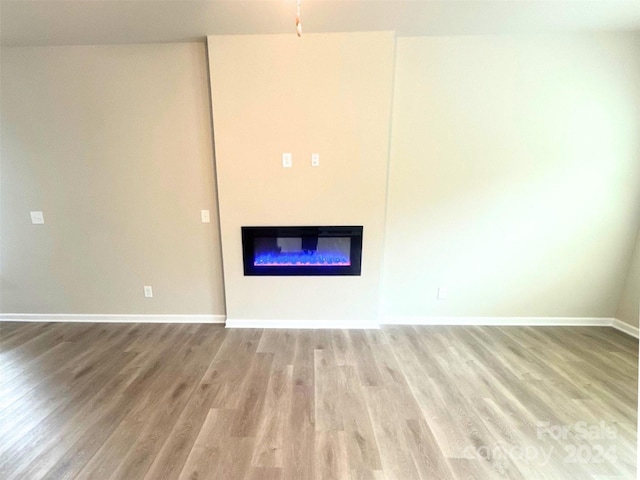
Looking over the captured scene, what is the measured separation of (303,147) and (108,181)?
192cm

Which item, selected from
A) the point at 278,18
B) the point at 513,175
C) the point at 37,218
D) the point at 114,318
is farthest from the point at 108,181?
the point at 513,175

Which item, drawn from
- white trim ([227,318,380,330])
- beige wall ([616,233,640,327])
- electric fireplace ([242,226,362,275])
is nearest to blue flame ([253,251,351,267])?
electric fireplace ([242,226,362,275])

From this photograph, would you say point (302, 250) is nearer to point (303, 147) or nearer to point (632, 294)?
point (303, 147)

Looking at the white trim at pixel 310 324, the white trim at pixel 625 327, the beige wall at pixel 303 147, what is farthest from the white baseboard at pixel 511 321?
the beige wall at pixel 303 147

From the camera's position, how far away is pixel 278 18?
6.70 ft

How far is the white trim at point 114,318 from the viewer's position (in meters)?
2.86

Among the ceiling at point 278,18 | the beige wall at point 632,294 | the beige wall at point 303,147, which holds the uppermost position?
the ceiling at point 278,18

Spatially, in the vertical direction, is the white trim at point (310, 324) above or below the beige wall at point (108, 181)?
below

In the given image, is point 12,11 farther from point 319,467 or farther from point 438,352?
point 438,352

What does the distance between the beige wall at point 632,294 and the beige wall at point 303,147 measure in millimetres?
2459

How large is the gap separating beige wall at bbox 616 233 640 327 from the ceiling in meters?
2.05

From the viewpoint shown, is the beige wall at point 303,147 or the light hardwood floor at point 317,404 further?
the beige wall at point 303,147

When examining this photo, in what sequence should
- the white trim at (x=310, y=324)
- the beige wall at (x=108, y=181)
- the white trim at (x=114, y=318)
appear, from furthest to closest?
the white trim at (x=114, y=318), the white trim at (x=310, y=324), the beige wall at (x=108, y=181)

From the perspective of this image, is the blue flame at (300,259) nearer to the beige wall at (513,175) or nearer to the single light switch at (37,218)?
the beige wall at (513,175)
